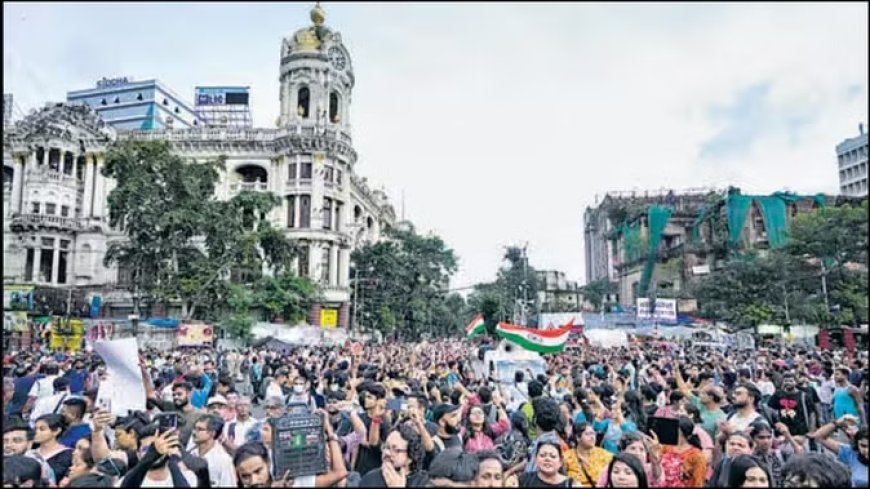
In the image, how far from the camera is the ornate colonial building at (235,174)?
40656 millimetres

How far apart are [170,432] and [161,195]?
29.3m

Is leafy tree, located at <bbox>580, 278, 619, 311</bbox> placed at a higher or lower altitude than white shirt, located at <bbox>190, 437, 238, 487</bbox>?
higher

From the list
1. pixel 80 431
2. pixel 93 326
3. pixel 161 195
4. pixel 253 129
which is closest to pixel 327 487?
pixel 80 431

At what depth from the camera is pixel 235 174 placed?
4369 cm

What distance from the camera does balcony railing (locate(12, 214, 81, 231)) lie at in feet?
131

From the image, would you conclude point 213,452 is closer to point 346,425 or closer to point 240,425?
point 346,425

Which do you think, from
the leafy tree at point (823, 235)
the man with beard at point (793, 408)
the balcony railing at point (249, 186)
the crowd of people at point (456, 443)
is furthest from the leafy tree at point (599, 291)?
the crowd of people at point (456, 443)

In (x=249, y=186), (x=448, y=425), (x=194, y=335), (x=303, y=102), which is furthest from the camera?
(x=249, y=186)

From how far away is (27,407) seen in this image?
845 cm

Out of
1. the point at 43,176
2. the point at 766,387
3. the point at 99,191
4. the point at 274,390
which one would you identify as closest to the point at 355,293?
the point at 99,191

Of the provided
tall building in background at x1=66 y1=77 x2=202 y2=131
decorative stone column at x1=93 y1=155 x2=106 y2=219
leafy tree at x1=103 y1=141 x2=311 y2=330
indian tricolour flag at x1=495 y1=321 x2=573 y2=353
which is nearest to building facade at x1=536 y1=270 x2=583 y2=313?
tall building in background at x1=66 y1=77 x2=202 y2=131

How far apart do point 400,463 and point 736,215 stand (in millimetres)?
43397

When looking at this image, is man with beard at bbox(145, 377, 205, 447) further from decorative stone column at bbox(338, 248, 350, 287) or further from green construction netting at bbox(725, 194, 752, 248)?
green construction netting at bbox(725, 194, 752, 248)

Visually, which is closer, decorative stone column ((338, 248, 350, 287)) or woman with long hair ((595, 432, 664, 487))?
woman with long hair ((595, 432, 664, 487))
